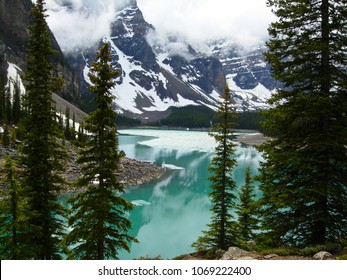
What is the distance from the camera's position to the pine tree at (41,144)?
1559 centimetres

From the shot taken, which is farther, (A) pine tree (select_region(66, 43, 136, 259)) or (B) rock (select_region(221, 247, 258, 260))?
(A) pine tree (select_region(66, 43, 136, 259))

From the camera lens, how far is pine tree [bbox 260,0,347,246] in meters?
11.2

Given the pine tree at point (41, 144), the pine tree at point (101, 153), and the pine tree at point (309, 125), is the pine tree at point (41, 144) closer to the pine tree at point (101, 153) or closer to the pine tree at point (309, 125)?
the pine tree at point (101, 153)

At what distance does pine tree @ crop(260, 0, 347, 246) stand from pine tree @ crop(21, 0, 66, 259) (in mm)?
10278

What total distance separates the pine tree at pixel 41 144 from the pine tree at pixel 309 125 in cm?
1028

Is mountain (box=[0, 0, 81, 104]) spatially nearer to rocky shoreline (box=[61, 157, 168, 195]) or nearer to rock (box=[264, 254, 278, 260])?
rocky shoreline (box=[61, 157, 168, 195])

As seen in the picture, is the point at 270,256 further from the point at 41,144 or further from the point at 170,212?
the point at 170,212

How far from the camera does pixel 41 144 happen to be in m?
15.8

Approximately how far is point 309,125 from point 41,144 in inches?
482

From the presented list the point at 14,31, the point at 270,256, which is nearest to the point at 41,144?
the point at 270,256

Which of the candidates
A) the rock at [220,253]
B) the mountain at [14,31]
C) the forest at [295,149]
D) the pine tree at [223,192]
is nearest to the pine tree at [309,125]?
the forest at [295,149]

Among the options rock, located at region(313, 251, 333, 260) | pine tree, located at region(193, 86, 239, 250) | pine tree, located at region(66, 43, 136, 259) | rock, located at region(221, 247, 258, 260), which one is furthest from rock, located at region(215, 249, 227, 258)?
rock, located at region(313, 251, 333, 260)

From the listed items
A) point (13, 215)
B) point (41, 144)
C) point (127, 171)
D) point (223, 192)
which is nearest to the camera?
point (13, 215)

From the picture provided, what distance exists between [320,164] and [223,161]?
21.7 ft
